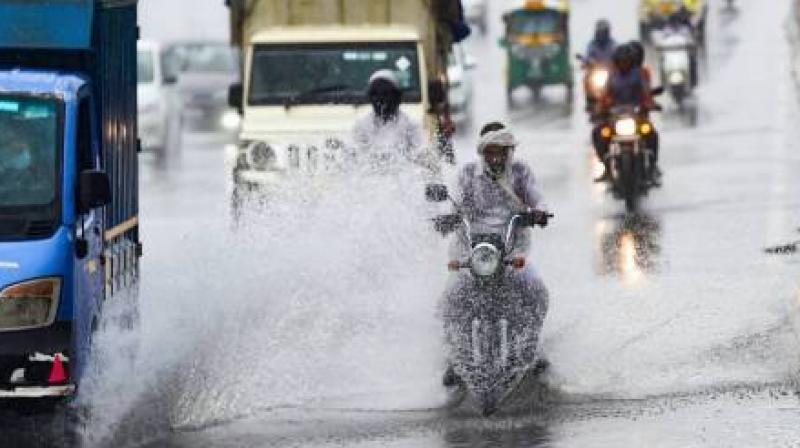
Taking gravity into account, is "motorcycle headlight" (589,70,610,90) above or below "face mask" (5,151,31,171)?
below

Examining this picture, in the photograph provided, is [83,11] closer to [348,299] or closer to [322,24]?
[348,299]

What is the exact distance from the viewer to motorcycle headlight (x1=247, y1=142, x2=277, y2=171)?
22125mm

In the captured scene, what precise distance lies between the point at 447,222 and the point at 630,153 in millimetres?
11226

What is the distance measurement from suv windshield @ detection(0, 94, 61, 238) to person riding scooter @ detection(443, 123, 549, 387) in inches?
92.8

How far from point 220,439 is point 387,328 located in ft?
12.1

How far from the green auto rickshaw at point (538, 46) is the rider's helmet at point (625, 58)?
64.5ft

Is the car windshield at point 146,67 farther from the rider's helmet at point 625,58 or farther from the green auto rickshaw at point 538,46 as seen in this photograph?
the rider's helmet at point 625,58

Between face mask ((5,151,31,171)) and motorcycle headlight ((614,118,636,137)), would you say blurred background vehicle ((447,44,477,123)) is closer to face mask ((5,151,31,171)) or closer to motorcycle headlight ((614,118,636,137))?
motorcycle headlight ((614,118,636,137))

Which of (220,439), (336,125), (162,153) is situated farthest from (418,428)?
(162,153)

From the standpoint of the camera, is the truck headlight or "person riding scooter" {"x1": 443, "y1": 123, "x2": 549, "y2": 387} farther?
"person riding scooter" {"x1": 443, "y1": 123, "x2": 549, "y2": 387}

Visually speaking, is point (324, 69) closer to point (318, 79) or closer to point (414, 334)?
point (318, 79)

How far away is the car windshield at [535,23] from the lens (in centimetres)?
4697

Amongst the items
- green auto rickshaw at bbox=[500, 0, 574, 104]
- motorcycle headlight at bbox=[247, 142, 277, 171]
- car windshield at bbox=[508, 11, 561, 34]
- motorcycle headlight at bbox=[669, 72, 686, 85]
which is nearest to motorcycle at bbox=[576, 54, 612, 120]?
motorcycle headlight at bbox=[669, 72, 686, 85]

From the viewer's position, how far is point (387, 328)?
16.1m
